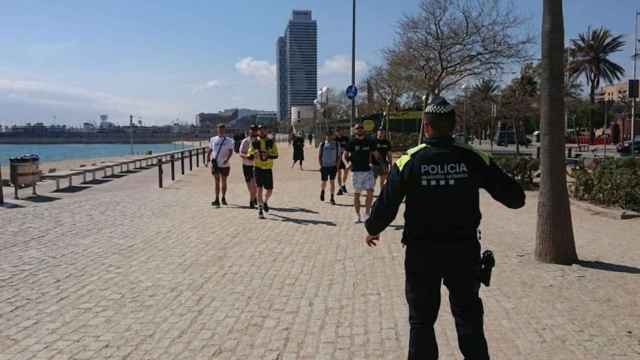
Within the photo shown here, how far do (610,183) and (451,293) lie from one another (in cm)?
936

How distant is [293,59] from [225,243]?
308 ft

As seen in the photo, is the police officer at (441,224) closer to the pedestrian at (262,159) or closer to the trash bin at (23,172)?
the pedestrian at (262,159)

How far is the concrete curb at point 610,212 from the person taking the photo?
10.7 m

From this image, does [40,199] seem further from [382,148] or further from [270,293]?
[270,293]

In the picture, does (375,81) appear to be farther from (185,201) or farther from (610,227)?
(610,227)

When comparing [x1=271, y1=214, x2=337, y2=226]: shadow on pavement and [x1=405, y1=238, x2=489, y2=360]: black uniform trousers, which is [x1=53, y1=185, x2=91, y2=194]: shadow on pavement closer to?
[x1=271, y1=214, x2=337, y2=226]: shadow on pavement

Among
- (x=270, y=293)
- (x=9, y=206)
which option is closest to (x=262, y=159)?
(x=270, y=293)

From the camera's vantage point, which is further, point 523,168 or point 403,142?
point 403,142

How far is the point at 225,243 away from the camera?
8.71 meters

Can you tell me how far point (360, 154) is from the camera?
10.2m

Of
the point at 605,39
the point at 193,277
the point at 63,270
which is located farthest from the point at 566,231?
the point at 605,39

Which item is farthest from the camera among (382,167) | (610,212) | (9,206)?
(9,206)

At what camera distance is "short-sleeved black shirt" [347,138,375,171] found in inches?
403

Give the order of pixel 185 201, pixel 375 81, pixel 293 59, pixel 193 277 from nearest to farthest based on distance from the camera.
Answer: pixel 193 277 → pixel 185 201 → pixel 375 81 → pixel 293 59
